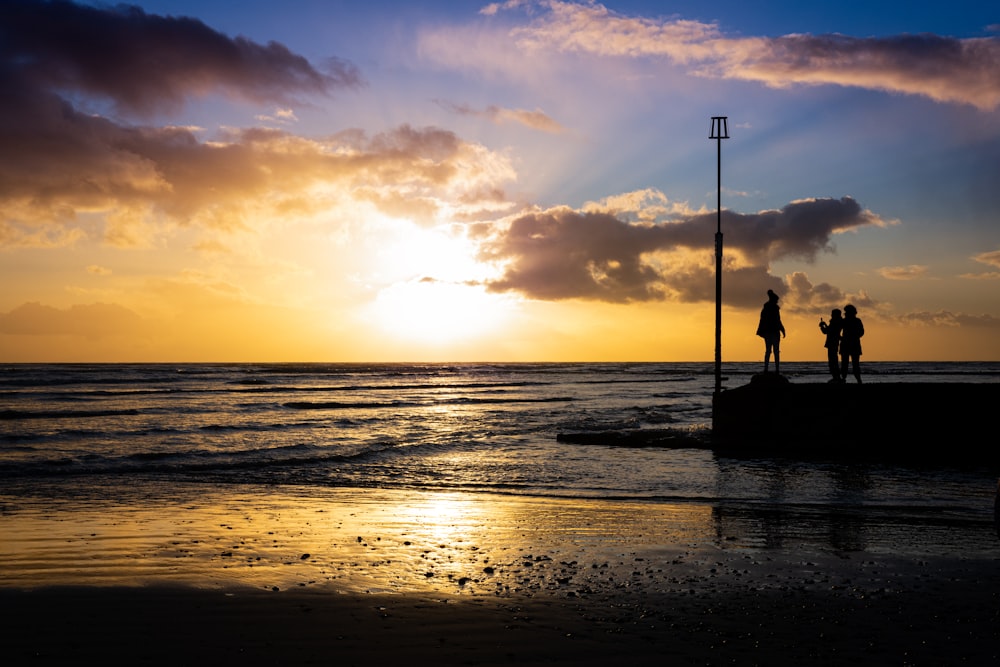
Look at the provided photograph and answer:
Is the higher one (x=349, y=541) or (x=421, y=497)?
(x=349, y=541)

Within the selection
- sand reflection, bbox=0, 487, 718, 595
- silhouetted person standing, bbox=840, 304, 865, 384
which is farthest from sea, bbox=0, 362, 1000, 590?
silhouetted person standing, bbox=840, 304, 865, 384

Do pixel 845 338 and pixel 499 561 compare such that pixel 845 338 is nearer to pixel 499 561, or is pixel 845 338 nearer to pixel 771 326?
pixel 771 326

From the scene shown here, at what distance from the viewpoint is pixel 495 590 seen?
7324 mm

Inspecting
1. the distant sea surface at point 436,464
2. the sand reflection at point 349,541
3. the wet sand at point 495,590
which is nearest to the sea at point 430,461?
the distant sea surface at point 436,464

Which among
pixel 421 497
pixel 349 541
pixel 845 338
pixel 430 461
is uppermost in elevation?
pixel 845 338

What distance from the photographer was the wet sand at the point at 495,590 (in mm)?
5785

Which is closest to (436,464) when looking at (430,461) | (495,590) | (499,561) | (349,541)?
(430,461)

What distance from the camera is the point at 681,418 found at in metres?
33.0

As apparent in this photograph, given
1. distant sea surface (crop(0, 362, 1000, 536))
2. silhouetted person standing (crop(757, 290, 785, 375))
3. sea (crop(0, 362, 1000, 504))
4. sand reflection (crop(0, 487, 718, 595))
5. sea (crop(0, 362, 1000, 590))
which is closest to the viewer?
sand reflection (crop(0, 487, 718, 595))

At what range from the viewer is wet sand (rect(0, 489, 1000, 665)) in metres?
5.79

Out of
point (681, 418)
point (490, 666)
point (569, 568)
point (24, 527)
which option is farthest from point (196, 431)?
point (490, 666)

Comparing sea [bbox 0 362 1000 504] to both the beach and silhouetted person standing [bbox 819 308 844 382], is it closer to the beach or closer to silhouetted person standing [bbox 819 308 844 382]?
the beach

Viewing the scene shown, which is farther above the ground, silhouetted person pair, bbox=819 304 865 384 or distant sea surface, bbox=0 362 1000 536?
silhouetted person pair, bbox=819 304 865 384

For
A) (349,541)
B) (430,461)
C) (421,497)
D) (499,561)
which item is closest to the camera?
(499,561)
